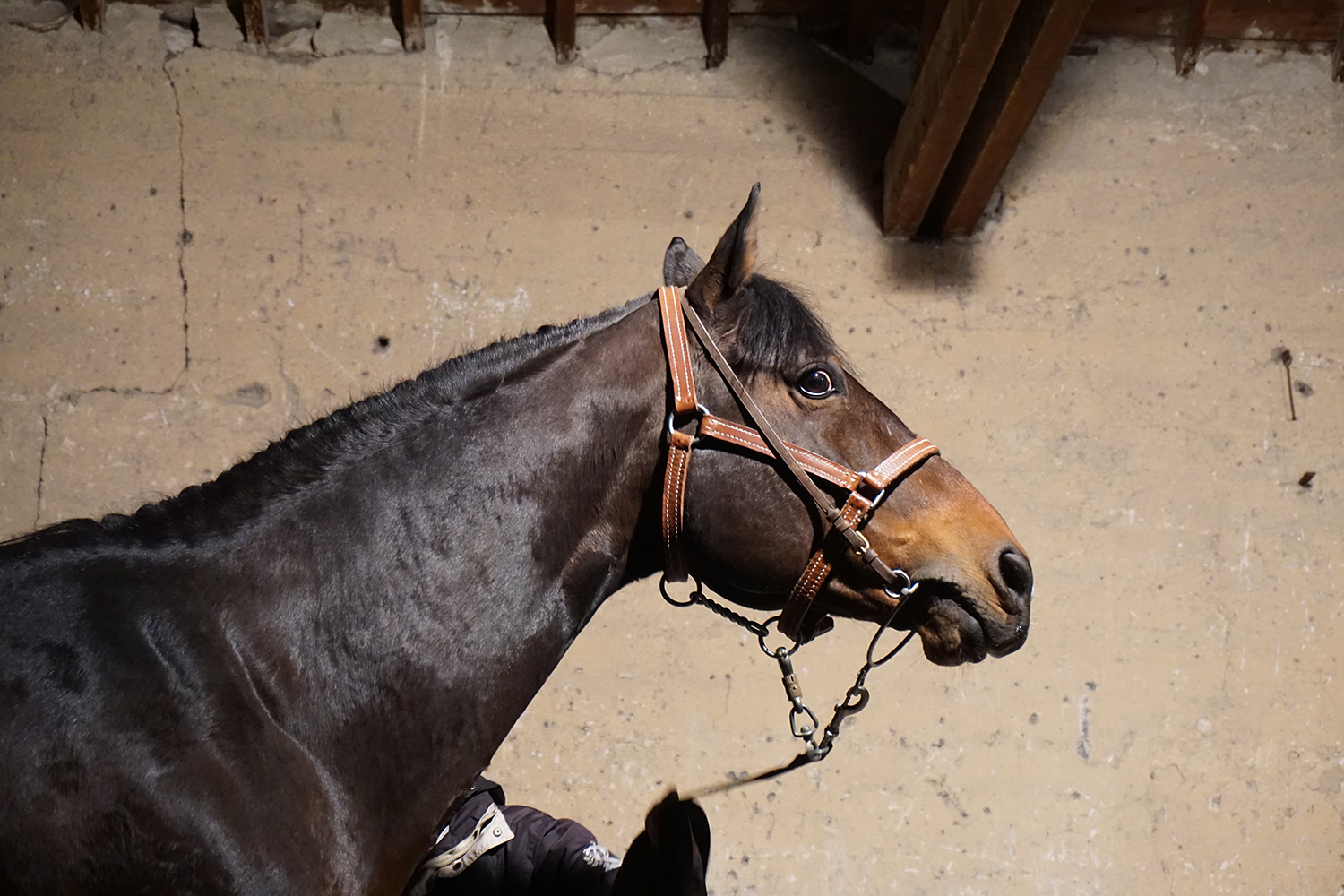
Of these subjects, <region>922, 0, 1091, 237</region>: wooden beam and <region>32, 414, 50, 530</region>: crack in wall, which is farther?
<region>32, 414, 50, 530</region>: crack in wall

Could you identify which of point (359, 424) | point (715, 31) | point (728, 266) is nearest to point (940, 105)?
point (715, 31)

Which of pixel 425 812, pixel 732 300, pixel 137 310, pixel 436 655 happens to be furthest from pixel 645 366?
pixel 137 310

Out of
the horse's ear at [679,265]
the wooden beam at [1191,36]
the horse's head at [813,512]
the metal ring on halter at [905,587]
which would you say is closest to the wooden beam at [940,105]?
the wooden beam at [1191,36]

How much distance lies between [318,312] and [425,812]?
1834 millimetres

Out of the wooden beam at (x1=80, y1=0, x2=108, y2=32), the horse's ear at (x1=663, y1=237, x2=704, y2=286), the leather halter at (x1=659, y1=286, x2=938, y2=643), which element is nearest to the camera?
the leather halter at (x1=659, y1=286, x2=938, y2=643)

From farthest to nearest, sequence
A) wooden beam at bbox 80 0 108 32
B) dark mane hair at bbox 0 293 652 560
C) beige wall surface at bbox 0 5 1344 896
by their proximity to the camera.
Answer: wooden beam at bbox 80 0 108 32
beige wall surface at bbox 0 5 1344 896
dark mane hair at bbox 0 293 652 560

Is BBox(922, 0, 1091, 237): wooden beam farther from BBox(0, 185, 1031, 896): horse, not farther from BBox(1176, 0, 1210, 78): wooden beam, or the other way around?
BBox(0, 185, 1031, 896): horse

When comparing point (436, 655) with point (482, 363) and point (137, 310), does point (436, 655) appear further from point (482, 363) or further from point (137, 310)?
point (137, 310)

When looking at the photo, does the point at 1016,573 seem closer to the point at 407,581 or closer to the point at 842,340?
the point at 407,581

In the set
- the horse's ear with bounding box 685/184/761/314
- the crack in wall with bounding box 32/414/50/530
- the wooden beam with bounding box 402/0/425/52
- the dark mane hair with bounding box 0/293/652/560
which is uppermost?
the horse's ear with bounding box 685/184/761/314

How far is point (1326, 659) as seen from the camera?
270 cm

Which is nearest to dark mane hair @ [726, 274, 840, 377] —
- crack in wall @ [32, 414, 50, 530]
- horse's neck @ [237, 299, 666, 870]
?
horse's neck @ [237, 299, 666, 870]

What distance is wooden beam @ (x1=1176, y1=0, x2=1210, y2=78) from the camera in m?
3.01

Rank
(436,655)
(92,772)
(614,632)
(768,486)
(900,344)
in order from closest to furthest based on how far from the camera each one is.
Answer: (92,772) < (436,655) < (768,486) < (614,632) < (900,344)
